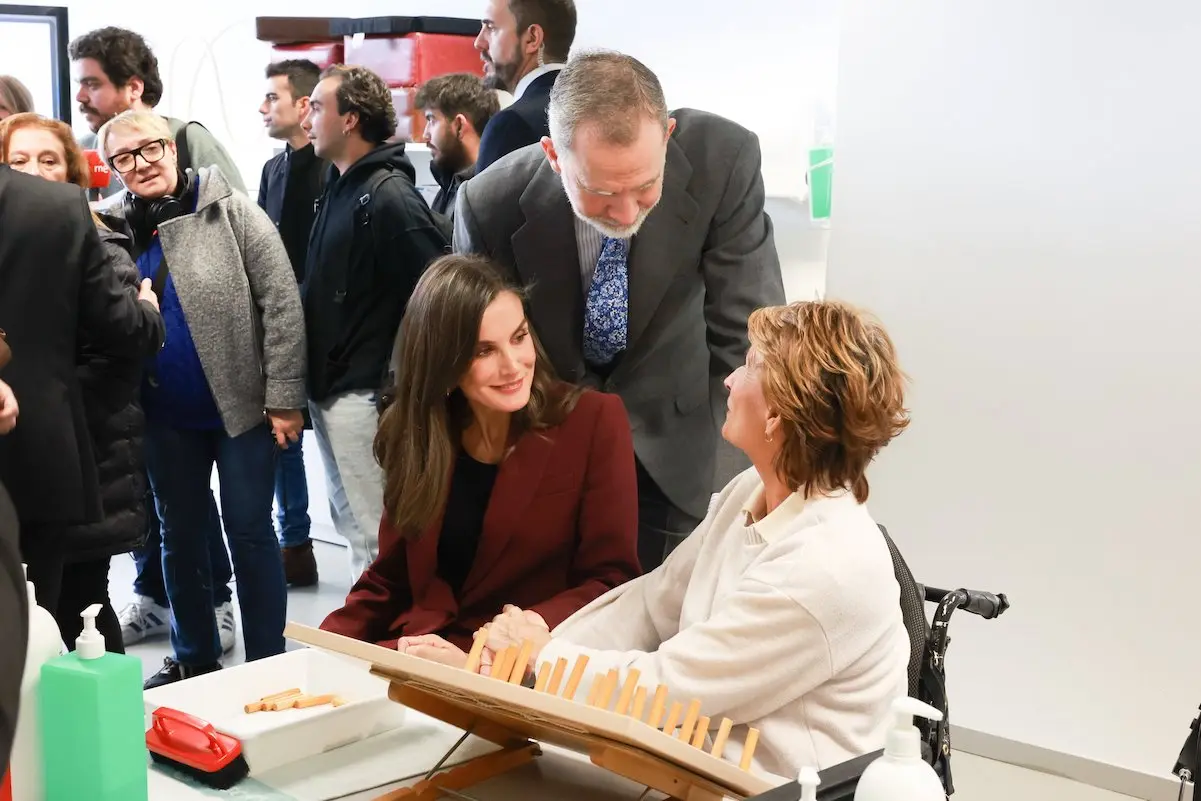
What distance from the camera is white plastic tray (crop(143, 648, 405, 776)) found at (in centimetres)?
142

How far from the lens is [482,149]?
2682mm

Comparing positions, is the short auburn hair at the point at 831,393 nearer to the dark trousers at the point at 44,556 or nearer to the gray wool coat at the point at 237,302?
the dark trousers at the point at 44,556

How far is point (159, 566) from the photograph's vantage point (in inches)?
147

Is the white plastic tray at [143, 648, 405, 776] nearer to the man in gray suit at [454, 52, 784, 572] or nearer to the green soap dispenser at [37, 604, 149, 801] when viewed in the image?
the green soap dispenser at [37, 604, 149, 801]

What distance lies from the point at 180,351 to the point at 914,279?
68.5 inches

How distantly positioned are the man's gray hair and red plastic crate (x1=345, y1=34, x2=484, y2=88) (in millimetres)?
2126

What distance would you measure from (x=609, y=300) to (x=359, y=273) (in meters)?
1.08

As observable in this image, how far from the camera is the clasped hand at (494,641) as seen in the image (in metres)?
1.59

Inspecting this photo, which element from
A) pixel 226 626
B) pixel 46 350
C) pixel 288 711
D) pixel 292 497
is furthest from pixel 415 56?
pixel 288 711

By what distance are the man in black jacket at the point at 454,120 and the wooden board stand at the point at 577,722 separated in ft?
7.76

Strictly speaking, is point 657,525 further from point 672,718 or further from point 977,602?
point 672,718

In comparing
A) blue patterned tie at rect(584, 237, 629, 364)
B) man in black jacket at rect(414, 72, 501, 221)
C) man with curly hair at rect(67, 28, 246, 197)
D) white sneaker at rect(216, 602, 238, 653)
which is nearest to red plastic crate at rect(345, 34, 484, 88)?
man in black jacket at rect(414, 72, 501, 221)

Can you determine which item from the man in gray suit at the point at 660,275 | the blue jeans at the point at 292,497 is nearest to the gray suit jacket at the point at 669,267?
the man in gray suit at the point at 660,275

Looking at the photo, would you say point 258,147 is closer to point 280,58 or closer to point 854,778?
point 280,58
